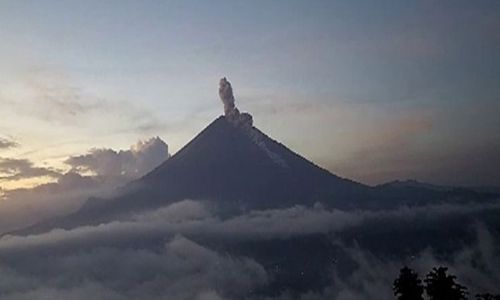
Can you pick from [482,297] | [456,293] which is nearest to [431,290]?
[456,293]

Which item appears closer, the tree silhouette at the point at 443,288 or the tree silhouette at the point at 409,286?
the tree silhouette at the point at 443,288

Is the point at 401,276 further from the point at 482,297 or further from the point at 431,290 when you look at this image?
the point at 482,297

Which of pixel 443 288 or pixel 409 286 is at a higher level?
pixel 409 286

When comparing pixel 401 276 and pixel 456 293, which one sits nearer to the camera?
pixel 456 293

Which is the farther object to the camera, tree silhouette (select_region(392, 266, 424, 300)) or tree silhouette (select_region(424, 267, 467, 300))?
tree silhouette (select_region(392, 266, 424, 300))
